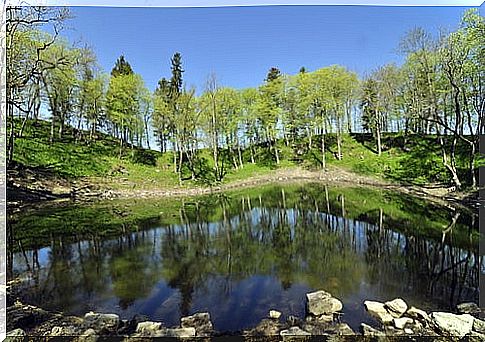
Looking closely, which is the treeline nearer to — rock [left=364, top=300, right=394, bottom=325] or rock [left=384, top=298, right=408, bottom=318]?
rock [left=384, top=298, right=408, bottom=318]

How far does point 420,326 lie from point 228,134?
9827 mm

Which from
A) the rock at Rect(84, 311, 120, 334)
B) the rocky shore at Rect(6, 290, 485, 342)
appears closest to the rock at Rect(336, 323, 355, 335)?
the rocky shore at Rect(6, 290, 485, 342)

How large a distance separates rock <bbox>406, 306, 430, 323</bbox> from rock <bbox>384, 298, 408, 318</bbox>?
0.14 feet

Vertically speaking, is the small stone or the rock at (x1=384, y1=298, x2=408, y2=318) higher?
the rock at (x1=384, y1=298, x2=408, y2=318)

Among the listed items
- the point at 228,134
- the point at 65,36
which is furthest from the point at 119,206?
the point at 228,134

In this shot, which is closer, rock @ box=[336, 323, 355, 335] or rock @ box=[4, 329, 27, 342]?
rock @ box=[4, 329, 27, 342]

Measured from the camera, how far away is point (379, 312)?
8.75 ft

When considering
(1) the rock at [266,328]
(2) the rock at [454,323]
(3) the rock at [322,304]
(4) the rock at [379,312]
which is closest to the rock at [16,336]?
(1) the rock at [266,328]

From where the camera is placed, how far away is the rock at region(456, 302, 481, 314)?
2.62 meters

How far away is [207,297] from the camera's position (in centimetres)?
311

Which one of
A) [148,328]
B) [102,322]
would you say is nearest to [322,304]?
[148,328]

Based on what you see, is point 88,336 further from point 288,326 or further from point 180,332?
point 288,326

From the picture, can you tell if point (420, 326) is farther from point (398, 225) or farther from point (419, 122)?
point (419, 122)

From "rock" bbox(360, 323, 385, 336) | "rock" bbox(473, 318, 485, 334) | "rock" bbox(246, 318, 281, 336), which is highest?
"rock" bbox(473, 318, 485, 334)
